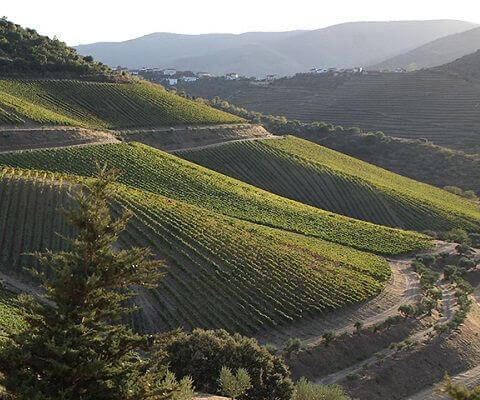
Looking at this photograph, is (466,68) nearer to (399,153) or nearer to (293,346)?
(399,153)

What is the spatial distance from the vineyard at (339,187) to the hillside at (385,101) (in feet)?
136

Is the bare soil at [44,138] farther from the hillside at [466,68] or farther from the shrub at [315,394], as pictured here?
the hillside at [466,68]

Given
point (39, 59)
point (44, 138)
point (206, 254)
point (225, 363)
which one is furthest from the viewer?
point (39, 59)

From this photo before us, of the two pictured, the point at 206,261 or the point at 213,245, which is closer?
the point at 206,261

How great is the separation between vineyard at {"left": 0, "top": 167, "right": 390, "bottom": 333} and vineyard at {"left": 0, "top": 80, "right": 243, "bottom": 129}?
2505cm

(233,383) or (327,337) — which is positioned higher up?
(233,383)

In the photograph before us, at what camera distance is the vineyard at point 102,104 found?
6706 cm

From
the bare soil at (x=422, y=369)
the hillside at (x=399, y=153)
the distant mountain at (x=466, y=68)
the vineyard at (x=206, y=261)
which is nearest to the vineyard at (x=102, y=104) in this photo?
the hillside at (x=399, y=153)

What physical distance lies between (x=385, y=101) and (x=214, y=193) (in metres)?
98.9

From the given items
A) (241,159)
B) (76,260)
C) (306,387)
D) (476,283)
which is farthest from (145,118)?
(76,260)

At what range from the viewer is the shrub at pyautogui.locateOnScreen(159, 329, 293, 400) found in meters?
23.0

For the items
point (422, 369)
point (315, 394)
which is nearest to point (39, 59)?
point (422, 369)

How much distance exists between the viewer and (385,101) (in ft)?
455

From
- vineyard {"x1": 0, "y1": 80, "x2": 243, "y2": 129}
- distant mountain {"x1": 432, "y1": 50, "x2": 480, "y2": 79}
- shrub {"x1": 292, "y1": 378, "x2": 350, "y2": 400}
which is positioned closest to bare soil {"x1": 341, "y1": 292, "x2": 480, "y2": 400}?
shrub {"x1": 292, "y1": 378, "x2": 350, "y2": 400}
